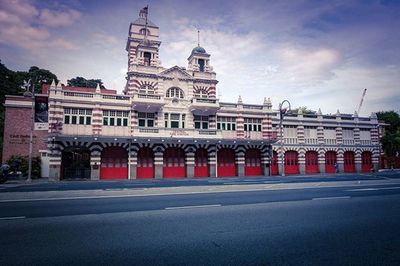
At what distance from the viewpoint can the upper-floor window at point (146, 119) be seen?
3039cm

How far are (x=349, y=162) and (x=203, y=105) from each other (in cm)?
2673

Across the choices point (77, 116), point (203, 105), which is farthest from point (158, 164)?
point (77, 116)

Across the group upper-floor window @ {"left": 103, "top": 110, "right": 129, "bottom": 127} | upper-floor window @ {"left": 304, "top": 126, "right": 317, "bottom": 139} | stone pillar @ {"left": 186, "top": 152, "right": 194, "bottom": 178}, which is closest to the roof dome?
upper-floor window @ {"left": 103, "top": 110, "right": 129, "bottom": 127}

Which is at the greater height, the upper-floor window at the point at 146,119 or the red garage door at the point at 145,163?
the upper-floor window at the point at 146,119

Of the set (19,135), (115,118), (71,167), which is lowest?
(71,167)

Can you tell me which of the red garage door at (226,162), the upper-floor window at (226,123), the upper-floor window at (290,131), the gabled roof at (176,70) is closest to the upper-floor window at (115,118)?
the gabled roof at (176,70)

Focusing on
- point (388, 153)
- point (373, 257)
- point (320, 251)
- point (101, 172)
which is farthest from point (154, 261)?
point (388, 153)

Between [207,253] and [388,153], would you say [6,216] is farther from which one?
[388,153]

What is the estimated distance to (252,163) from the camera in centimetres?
3459

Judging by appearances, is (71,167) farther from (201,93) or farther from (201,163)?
(201,93)

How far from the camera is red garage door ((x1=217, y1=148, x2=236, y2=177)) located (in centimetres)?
3294

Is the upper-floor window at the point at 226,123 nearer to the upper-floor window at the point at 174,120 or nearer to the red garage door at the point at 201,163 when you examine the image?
the red garage door at the point at 201,163

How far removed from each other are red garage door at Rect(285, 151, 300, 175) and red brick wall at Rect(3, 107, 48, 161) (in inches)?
1286

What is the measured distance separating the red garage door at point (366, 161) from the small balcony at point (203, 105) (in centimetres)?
2715
